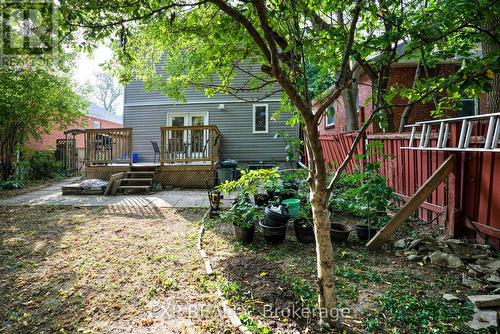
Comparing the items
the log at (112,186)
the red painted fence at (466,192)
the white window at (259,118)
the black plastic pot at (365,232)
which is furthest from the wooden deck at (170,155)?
the red painted fence at (466,192)

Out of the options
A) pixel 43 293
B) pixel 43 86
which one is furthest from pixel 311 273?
pixel 43 86

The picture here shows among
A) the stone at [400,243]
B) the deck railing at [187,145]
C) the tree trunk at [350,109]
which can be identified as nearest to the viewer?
the stone at [400,243]

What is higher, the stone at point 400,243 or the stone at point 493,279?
the stone at point 493,279

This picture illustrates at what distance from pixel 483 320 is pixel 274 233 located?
7.39 feet

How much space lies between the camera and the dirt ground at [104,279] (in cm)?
216

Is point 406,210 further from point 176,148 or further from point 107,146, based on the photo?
point 107,146

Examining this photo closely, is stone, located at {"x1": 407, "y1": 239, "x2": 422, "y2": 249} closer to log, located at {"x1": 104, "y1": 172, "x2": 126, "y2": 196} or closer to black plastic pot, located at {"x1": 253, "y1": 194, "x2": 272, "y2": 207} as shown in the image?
black plastic pot, located at {"x1": 253, "y1": 194, "x2": 272, "y2": 207}

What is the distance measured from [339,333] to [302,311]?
355 mm

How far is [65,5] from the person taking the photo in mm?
1888

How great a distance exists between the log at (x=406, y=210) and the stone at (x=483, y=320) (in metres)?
1.40

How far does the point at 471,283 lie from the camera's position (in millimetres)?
2516

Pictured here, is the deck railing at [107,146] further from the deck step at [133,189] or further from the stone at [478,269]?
the stone at [478,269]

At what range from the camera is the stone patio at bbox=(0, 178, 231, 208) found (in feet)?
21.5

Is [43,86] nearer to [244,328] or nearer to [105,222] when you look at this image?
[105,222]
